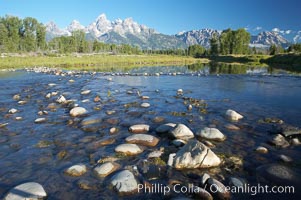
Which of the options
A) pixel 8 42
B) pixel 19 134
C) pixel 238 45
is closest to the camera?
pixel 19 134

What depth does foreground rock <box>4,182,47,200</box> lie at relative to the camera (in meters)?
Answer: 6.13

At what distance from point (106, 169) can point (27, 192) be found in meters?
2.26

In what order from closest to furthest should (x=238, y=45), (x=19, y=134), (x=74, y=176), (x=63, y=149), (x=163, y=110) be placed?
(x=74, y=176), (x=63, y=149), (x=19, y=134), (x=163, y=110), (x=238, y=45)

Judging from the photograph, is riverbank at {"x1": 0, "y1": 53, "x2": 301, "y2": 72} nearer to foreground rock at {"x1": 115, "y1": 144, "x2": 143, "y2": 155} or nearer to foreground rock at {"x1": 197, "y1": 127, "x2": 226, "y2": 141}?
foreground rock at {"x1": 197, "y1": 127, "x2": 226, "y2": 141}

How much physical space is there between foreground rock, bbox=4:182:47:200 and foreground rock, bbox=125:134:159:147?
13.5ft

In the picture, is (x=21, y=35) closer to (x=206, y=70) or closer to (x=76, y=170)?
(x=206, y=70)

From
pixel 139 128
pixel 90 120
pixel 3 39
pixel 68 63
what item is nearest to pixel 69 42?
pixel 3 39

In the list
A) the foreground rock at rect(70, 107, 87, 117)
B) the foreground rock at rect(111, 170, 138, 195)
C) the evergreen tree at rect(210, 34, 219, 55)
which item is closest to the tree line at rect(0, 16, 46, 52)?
the evergreen tree at rect(210, 34, 219, 55)

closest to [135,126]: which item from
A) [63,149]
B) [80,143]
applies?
[80,143]

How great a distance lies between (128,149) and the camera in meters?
8.98

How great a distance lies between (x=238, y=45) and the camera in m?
135

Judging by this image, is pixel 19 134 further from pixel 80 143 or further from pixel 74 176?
pixel 74 176

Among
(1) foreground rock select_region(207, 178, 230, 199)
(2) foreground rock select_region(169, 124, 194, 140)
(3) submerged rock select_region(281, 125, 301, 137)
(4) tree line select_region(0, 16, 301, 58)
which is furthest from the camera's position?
(4) tree line select_region(0, 16, 301, 58)

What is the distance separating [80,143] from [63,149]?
2.52 ft
